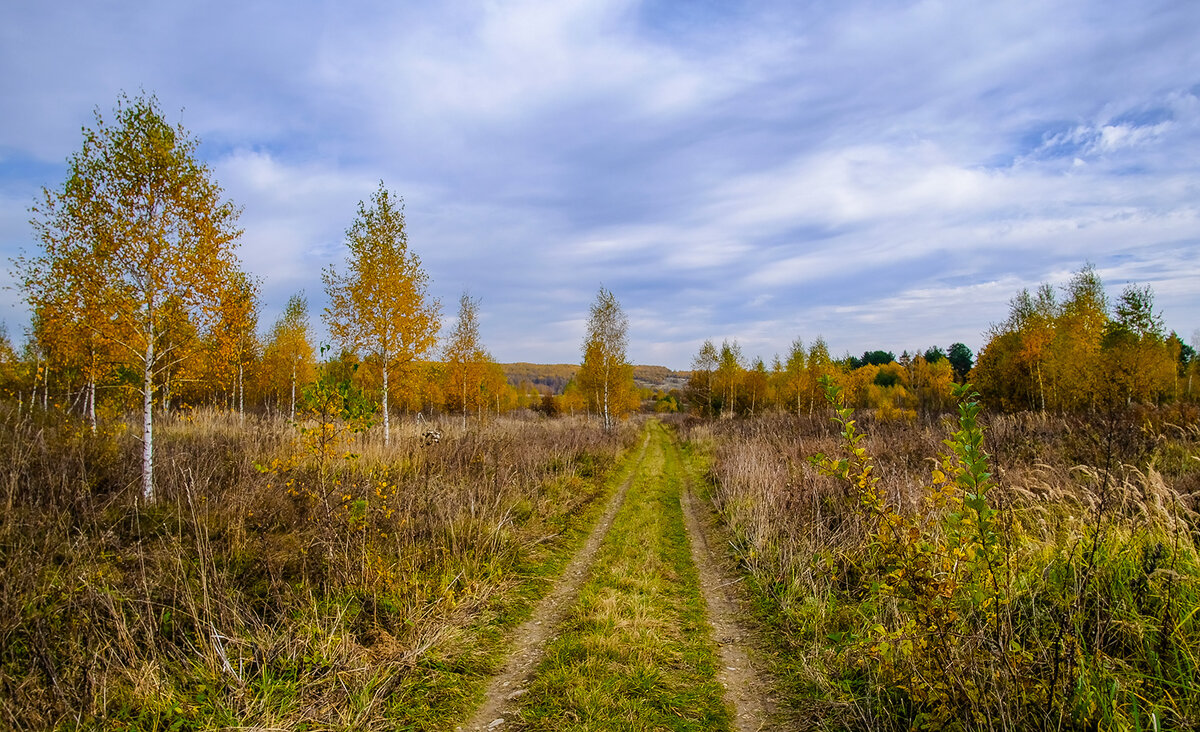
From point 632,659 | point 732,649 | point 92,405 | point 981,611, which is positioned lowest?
point 732,649

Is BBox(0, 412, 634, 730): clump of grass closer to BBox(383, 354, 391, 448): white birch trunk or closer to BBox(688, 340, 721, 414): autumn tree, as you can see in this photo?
BBox(383, 354, 391, 448): white birch trunk

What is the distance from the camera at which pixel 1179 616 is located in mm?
3023

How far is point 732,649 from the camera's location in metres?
4.48

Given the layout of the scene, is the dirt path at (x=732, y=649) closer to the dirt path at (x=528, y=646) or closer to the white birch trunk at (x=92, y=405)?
the dirt path at (x=528, y=646)

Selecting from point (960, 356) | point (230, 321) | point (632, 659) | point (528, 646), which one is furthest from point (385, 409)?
point (960, 356)

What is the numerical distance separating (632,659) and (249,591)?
372cm

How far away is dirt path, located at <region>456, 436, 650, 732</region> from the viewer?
3449 millimetres

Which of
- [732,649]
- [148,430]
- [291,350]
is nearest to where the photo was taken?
[732,649]

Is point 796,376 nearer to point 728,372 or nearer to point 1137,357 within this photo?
point 728,372

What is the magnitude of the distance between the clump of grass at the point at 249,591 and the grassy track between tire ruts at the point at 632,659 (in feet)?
2.07

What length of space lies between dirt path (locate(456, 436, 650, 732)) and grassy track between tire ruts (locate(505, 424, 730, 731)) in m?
0.12

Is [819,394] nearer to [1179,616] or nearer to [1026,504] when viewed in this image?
[1026,504]

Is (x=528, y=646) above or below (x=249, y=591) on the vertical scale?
below

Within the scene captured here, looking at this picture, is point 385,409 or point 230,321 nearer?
point 230,321
